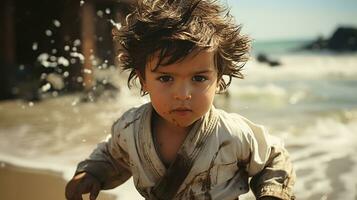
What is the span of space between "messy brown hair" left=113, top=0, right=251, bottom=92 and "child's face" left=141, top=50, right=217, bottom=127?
0.04 m

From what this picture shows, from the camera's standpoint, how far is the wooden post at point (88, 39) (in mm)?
10070

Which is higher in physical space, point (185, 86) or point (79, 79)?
point (185, 86)

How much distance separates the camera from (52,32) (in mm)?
12500

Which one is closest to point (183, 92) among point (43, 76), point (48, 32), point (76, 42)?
point (76, 42)

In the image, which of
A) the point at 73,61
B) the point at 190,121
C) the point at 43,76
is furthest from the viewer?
the point at 43,76

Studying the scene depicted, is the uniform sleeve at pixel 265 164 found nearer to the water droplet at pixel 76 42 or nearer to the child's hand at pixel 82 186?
the child's hand at pixel 82 186

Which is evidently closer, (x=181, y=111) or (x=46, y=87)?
(x=181, y=111)

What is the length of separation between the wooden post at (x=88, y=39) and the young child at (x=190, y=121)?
7583 mm

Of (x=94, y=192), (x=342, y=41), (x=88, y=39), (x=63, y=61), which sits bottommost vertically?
(x=342, y=41)

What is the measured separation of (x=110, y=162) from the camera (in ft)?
8.78

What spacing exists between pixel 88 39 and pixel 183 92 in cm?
841

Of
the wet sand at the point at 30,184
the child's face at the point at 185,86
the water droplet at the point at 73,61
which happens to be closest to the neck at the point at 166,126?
the child's face at the point at 185,86

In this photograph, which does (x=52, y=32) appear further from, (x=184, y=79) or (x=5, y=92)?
(x=184, y=79)

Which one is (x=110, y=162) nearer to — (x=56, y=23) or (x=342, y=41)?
(x=56, y=23)
